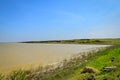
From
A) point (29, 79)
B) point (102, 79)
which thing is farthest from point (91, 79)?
point (29, 79)

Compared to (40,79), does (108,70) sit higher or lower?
higher

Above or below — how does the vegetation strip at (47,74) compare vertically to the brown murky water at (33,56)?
above

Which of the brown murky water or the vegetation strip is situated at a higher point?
the vegetation strip

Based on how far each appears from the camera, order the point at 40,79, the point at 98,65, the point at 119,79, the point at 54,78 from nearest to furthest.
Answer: the point at 119,79
the point at 54,78
the point at 40,79
the point at 98,65

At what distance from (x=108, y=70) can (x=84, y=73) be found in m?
1.54

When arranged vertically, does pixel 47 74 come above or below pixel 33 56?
above

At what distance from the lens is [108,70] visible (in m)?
11.7

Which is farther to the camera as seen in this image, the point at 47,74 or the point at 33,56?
the point at 33,56

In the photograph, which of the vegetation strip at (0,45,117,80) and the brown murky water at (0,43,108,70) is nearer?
the vegetation strip at (0,45,117,80)

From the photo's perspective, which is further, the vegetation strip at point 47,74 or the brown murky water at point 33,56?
the brown murky water at point 33,56

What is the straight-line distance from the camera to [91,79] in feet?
34.2

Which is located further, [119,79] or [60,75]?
[60,75]

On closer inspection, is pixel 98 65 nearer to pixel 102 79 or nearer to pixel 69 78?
pixel 69 78

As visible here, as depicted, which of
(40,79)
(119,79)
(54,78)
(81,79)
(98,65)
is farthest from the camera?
(98,65)
